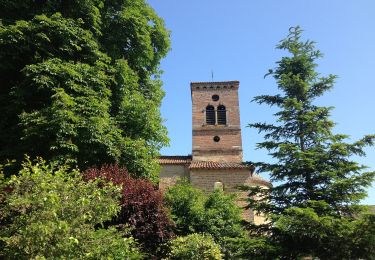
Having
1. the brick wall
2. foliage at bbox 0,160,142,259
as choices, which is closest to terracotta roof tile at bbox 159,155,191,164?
the brick wall

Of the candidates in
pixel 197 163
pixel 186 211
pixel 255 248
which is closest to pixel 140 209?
pixel 255 248

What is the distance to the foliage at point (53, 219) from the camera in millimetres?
7949

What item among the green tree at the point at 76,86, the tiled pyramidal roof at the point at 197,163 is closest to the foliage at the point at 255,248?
the green tree at the point at 76,86

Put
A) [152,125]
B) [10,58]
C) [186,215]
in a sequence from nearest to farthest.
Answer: [10,58] → [152,125] → [186,215]

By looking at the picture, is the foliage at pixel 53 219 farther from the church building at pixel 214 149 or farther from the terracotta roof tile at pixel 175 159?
the terracotta roof tile at pixel 175 159

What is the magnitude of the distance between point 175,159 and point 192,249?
64.0 ft

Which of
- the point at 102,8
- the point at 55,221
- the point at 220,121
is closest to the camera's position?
the point at 55,221

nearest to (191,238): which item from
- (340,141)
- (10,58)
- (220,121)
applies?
(340,141)

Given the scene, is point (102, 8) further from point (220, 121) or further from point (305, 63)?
point (220, 121)

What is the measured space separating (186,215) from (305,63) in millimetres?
10096

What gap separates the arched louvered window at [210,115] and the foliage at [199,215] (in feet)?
52.7

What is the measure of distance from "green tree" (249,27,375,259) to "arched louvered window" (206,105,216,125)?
22.4 m

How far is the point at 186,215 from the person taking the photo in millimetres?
20906

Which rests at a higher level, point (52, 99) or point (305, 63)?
point (305, 63)
